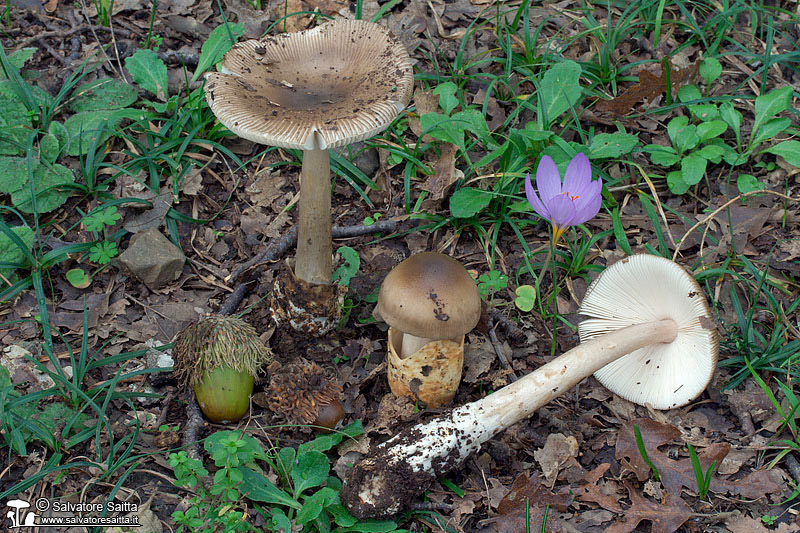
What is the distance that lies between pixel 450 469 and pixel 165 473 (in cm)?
142

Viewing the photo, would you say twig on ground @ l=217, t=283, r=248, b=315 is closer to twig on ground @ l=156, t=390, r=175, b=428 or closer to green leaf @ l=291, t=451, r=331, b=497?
twig on ground @ l=156, t=390, r=175, b=428

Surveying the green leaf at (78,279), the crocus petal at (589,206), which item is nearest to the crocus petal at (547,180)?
the crocus petal at (589,206)

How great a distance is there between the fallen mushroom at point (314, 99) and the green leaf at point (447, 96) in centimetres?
111

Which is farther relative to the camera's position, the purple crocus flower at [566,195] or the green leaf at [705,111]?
the green leaf at [705,111]

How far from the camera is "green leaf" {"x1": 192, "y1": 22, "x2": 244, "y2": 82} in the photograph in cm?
484

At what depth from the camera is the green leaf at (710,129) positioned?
427 centimetres

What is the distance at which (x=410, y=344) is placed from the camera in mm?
3369

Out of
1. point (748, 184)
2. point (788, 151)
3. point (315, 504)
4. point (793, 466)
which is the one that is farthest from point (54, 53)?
point (793, 466)

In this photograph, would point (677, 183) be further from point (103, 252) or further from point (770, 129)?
point (103, 252)

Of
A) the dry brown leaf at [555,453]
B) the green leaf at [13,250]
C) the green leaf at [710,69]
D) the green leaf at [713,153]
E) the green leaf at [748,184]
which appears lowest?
the dry brown leaf at [555,453]

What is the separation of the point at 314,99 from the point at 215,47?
2.04 m

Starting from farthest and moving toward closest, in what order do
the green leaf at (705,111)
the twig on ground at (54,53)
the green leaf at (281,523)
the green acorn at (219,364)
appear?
the twig on ground at (54,53)
the green leaf at (705,111)
the green acorn at (219,364)
the green leaf at (281,523)

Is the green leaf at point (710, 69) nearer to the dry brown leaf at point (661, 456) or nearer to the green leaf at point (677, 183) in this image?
the green leaf at point (677, 183)

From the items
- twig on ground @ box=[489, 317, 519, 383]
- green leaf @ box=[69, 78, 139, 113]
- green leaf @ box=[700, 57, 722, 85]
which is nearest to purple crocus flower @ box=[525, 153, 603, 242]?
twig on ground @ box=[489, 317, 519, 383]
